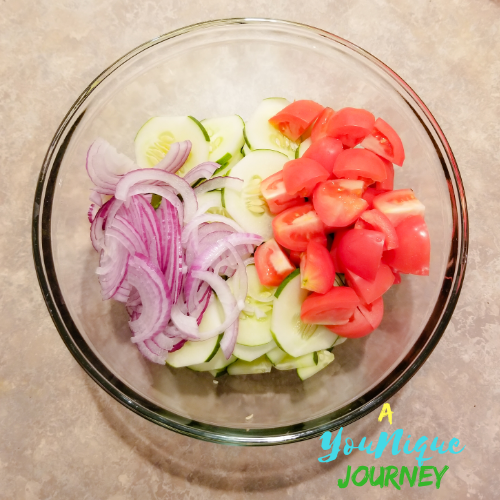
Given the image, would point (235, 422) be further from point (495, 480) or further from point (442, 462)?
point (495, 480)

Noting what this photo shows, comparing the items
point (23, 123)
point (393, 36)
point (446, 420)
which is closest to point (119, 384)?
point (23, 123)

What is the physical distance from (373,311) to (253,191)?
1.81 feet

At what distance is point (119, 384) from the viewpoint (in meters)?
1.40

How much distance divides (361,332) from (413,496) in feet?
2.39

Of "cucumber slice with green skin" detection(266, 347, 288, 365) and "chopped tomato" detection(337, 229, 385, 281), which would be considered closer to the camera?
"chopped tomato" detection(337, 229, 385, 281)

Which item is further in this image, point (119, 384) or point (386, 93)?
point (386, 93)

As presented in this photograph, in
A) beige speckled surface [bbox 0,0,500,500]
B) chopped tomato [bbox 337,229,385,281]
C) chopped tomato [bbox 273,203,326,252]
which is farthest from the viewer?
beige speckled surface [bbox 0,0,500,500]

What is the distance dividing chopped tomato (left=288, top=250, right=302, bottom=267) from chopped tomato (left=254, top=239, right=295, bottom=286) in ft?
0.08

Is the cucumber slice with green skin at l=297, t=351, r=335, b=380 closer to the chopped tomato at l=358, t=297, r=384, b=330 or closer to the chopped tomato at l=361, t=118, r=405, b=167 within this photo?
the chopped tomato at l=358, t=297, r=384, b=330

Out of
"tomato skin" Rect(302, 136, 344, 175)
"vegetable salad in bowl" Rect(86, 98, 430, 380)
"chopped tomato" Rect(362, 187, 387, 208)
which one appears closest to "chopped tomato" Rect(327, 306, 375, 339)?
"vegetable salad in bowl" Rect(86, 98, 430, 380)

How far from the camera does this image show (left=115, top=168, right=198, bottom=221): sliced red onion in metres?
1.36

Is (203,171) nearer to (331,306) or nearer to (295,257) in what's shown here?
(295,257)

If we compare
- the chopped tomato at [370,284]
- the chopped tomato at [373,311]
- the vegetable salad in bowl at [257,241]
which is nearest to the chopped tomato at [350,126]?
the vegetable salad in bowl at [257,241]

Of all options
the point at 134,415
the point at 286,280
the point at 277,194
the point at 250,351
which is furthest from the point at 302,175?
the point at 134,415
